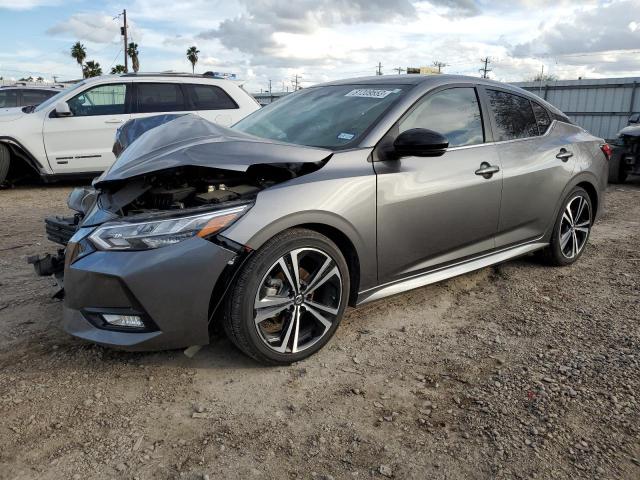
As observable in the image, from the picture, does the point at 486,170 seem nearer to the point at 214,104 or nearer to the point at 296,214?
the point at 296,214

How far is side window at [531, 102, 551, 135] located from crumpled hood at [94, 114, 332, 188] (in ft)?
7.47

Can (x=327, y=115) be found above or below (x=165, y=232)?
above

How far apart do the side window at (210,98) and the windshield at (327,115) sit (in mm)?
4874

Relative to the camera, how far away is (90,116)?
8.30m

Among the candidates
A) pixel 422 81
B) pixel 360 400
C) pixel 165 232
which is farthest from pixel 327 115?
pixel 360 400

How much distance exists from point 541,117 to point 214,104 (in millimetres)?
5736

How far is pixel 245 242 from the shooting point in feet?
8.89

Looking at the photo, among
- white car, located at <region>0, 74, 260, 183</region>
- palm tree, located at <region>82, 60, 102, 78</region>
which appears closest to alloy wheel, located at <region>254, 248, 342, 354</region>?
white car, located at <region>0, 74, 260, 183</region>

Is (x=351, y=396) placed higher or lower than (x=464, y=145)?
lower

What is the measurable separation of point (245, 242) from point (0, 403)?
4.60 ft

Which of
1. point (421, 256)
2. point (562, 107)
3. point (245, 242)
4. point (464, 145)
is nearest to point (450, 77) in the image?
point (464, 145)

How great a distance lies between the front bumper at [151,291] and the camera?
2.59m

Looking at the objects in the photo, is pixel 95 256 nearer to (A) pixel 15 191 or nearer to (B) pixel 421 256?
(B) pixel 421 256

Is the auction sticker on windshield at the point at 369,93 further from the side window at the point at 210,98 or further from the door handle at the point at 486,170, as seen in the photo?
the side window at the point at 210,98
